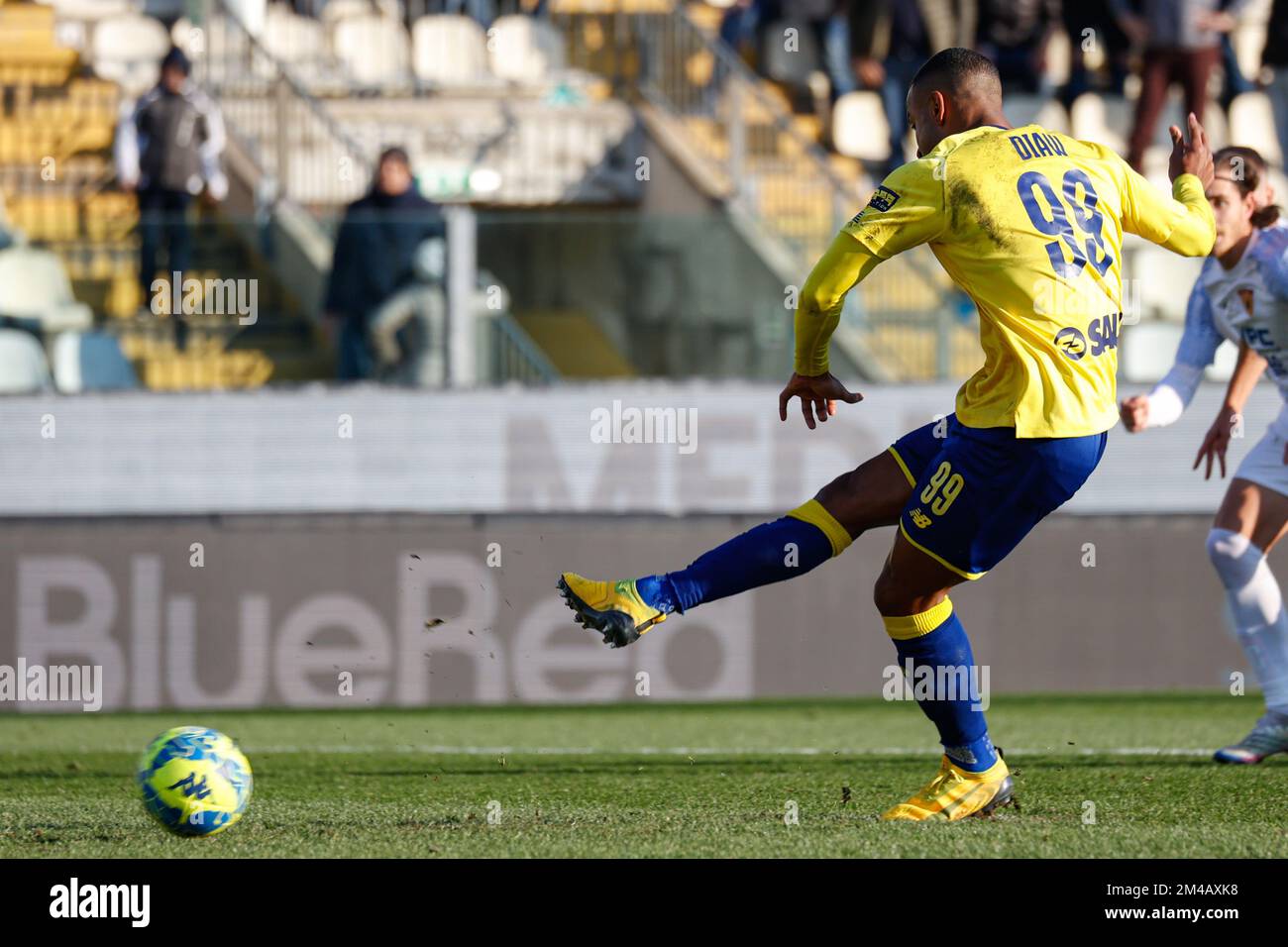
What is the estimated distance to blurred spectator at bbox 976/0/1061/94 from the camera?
17219 mm

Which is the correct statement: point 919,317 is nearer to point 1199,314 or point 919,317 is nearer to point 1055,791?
point 1199,314

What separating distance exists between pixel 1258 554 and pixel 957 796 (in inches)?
100

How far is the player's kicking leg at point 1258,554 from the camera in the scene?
8.23 metres

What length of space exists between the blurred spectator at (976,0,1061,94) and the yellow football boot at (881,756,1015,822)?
11833 mm

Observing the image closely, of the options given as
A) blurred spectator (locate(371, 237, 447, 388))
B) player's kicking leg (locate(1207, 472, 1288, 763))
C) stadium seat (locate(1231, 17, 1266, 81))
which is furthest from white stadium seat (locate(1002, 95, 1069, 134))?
player's kicking leg (locate(1207, 472, 1288, 763))

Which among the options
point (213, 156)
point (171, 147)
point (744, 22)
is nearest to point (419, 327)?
point (213, 156)

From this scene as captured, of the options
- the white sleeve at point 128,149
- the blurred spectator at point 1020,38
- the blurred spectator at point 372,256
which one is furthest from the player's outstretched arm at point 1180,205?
the blurred spectator at point 1020,38

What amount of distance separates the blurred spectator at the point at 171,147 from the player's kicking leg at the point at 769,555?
845 centimetres

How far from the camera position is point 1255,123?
1772 cm

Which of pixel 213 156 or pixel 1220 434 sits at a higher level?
pixel 213 156

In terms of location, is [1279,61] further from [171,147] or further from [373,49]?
[171,147]

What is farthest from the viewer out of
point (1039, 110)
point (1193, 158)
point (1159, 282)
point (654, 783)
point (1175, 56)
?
A: point (1039, 110)

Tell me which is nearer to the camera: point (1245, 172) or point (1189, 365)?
point (1245, 172)

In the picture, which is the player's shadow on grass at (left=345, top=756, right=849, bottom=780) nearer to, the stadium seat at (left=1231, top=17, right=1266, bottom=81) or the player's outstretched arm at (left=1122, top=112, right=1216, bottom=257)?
the player's outstretched arm at (left=1122, top=112, right=1216, bottom=257)
